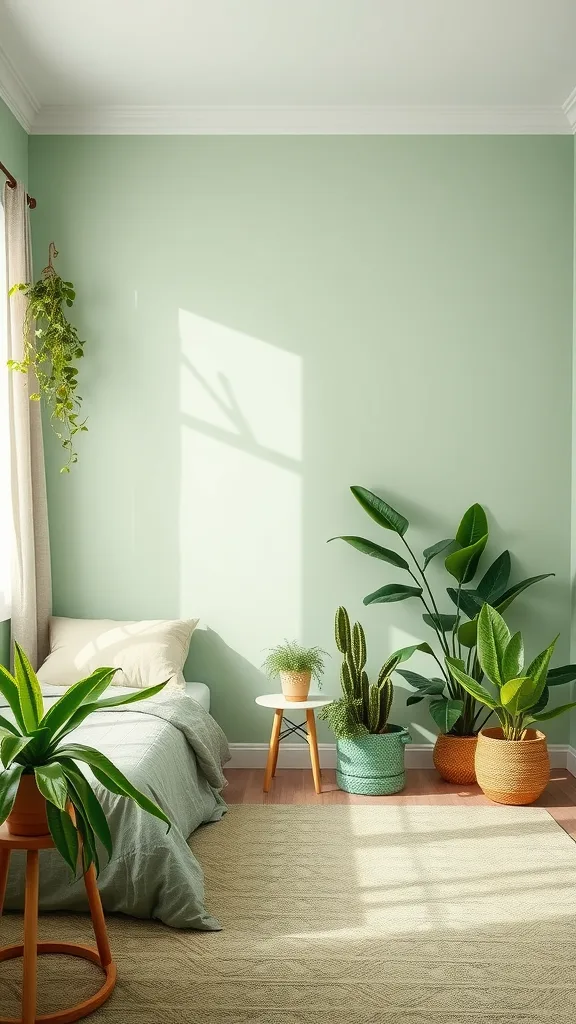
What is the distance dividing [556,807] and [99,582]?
2.32 m

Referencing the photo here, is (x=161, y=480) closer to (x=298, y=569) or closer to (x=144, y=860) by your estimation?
(x=298, y=569)

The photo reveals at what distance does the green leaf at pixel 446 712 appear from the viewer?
3826 mm

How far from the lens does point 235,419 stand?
435 centimetres

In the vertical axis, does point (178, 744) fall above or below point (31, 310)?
below

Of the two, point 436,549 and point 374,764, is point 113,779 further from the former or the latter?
point 436,549

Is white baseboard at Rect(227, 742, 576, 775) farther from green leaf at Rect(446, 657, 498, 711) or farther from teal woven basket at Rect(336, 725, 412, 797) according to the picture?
green leaf at Rect(446, 657, 498, 711)

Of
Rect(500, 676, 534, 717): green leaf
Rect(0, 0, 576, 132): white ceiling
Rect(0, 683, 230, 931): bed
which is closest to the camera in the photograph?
Rect(0, 683, 230, 931): bed

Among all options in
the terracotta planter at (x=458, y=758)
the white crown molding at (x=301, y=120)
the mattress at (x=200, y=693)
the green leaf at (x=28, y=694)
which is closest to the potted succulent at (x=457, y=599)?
the terracotta planter at (x=458, y=758)

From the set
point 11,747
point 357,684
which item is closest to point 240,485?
point 357,684

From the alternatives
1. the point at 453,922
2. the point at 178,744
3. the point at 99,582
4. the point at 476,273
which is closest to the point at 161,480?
the point at 99,582

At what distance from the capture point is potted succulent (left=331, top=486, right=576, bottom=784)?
404cm

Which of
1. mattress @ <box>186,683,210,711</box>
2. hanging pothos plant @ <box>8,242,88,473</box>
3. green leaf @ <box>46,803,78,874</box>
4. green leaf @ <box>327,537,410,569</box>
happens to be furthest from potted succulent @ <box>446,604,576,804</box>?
green leaf @ <box>46,803,78,874</box>

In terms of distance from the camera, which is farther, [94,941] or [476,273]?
[476,273]

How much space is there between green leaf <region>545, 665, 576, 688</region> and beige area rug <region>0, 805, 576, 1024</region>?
2.27ft
